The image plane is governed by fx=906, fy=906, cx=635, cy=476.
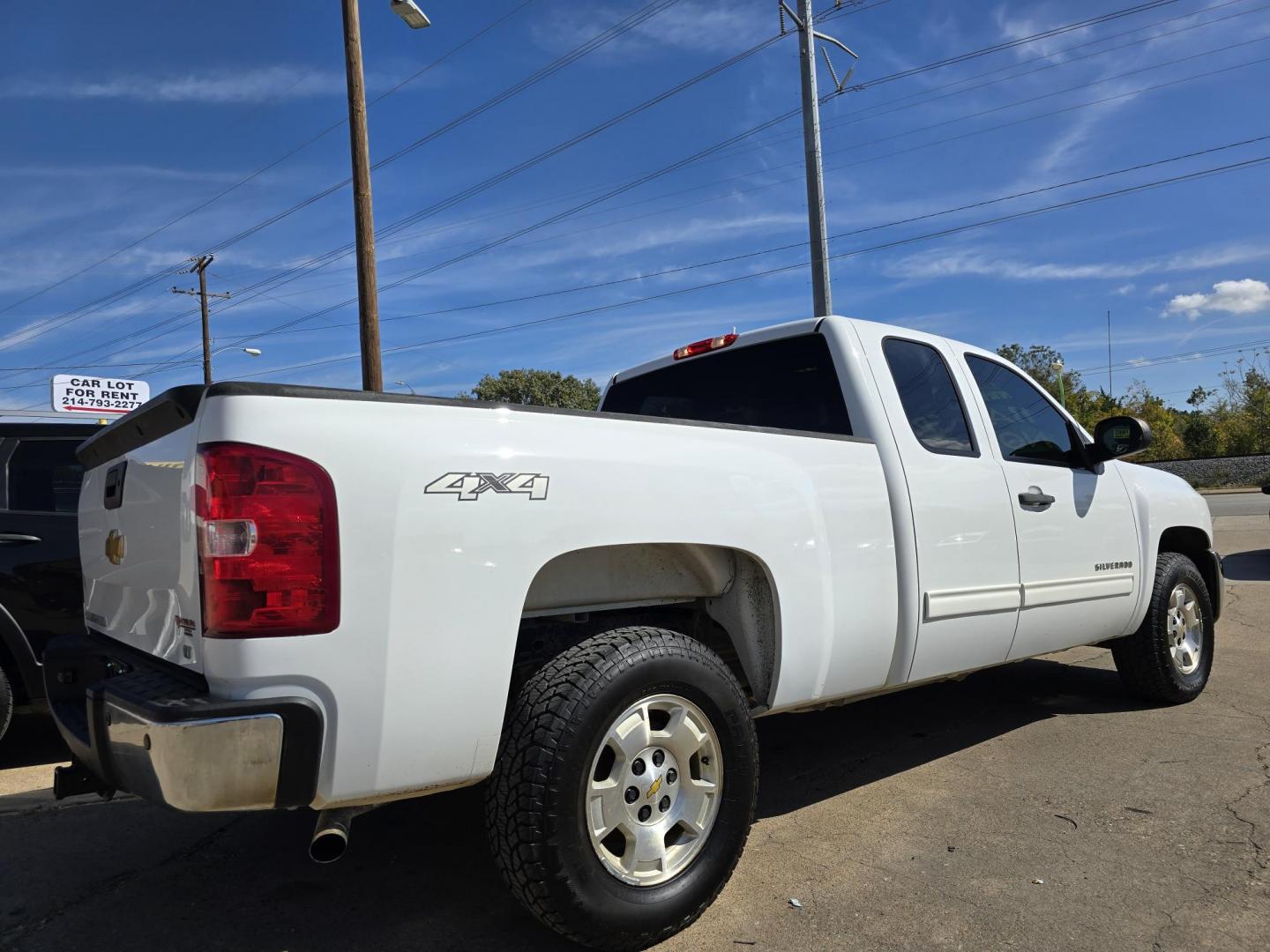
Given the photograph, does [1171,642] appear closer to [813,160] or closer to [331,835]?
[331,835]

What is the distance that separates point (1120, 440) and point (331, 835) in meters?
4.14

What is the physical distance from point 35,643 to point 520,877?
3.28 meters

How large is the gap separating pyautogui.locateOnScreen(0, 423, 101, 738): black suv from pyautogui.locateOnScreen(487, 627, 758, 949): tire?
303cm

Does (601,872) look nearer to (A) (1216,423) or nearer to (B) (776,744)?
(B) (776,744)

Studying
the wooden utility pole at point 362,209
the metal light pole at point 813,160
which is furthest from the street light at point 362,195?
the metal light pole at point 813,160

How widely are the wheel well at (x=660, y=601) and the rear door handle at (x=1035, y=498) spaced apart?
163 centimetres

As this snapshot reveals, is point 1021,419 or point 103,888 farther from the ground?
point 1021,419

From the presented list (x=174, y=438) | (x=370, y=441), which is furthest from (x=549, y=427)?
(x=174, y=438)

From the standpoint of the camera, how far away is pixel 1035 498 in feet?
13.4

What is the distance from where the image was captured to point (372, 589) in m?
2.13

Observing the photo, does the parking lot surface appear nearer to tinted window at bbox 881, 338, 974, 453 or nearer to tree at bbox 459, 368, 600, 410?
tinted window at bbox 881, 338, 974, 453

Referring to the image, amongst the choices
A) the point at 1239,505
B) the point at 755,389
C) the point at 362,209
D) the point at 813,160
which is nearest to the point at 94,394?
the point at 362,209

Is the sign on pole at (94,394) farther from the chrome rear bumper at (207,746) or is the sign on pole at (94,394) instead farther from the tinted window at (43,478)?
the chrome rear bumper at (207,746)

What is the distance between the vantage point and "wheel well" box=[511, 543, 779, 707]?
275 centimetres
